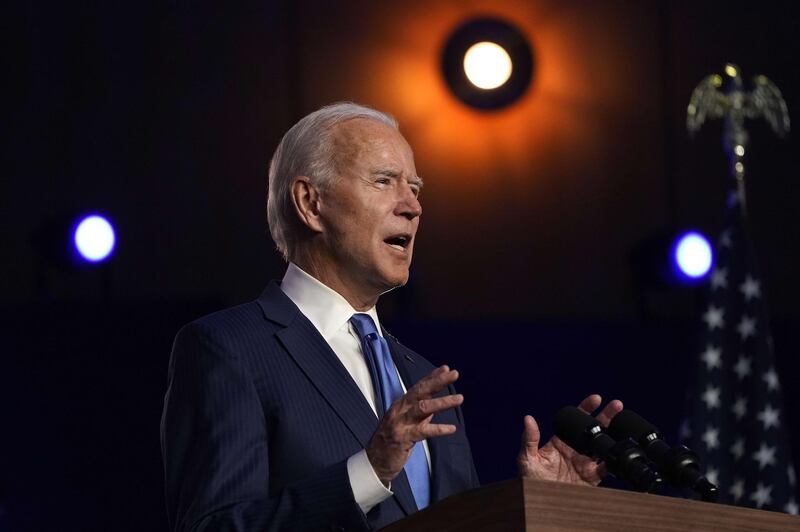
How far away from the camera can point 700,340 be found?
515 cm

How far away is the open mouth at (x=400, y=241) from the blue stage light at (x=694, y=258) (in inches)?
113

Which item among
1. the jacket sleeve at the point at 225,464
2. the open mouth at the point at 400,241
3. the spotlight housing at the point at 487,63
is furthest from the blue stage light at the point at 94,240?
the jacket sleeve at the point at 225,464

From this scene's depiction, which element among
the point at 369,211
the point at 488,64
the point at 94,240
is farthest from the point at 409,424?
the point at 488,64

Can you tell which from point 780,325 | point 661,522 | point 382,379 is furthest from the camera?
point 780,325

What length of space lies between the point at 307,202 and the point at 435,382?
38.5 inches

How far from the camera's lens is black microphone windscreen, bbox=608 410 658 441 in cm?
211

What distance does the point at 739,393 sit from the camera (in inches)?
205

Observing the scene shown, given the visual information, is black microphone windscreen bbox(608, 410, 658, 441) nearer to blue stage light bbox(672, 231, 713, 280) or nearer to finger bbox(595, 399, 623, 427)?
finger bbox(595, 399, 623, 427)

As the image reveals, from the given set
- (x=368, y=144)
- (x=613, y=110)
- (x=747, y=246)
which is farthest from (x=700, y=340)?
(x=368, y=144)

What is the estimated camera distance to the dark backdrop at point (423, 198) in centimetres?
448

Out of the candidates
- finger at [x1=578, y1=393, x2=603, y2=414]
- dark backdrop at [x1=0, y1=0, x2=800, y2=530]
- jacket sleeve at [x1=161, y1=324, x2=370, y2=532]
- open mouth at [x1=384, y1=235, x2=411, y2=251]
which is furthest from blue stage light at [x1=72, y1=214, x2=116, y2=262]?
finger at [x1=578, y1=393, x2=603, y2=414]

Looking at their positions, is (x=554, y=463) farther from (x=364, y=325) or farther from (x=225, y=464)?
(x=225, y=464)

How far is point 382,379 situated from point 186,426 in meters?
0.42

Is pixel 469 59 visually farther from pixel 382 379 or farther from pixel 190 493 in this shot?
pixel 190 493
